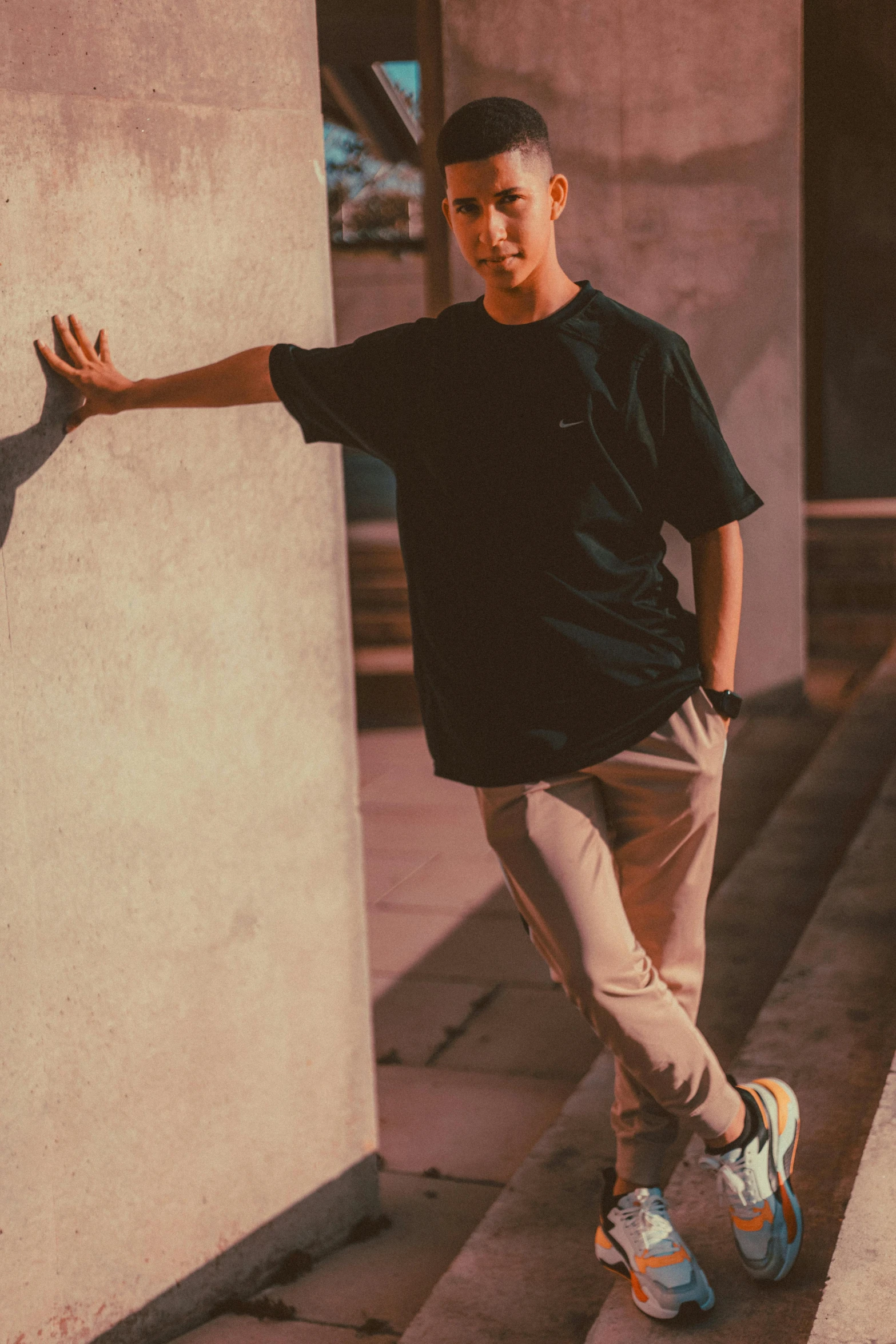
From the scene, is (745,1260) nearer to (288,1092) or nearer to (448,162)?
(288,1092)

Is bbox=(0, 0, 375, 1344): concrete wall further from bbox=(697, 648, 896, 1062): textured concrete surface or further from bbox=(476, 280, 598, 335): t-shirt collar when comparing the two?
bbox=(697, 648, 896, 1062): textured concrete surface

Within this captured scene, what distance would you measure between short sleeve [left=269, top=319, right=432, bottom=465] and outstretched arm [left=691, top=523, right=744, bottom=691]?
0.49 meters

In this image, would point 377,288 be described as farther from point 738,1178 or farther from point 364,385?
point 738,1178

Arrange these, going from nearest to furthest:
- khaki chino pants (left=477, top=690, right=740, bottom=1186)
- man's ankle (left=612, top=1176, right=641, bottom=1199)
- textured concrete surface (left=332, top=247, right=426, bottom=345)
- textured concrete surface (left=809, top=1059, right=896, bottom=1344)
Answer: textured concrete surface (left=809, top=1059, right=896, bottom=1344) → khaki chino pants (left=477, top=690, right=740, bottom=1186) → man's ankle (left=612, top=1176, right=641, bottom=1199) → textured concrete surface (left=332, top=247, right=426, bottom=345)

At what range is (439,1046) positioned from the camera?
12.9ft

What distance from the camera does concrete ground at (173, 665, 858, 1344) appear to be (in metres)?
2.79

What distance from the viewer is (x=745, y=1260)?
7.44ft

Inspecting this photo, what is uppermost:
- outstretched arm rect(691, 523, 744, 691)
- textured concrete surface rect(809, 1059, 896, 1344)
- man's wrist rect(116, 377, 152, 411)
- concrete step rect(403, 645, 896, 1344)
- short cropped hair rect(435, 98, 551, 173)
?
short cropped hair rect(435, 98, 551, 173)

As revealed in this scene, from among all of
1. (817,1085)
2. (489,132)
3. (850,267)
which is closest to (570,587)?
(489,132)

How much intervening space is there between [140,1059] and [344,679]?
0.82m

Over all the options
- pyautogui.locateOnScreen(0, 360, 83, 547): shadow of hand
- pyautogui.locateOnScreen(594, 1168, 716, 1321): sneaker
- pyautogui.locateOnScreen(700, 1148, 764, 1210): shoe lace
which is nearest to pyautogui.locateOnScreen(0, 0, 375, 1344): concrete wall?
pyautogui.locateOnScreen(0, 360, 83, 547): shadow of hand

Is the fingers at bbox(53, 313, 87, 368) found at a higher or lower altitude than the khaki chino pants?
higher

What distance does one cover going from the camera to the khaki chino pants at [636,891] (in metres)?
2.08

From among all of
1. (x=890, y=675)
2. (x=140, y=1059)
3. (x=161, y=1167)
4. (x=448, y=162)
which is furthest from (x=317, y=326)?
(x=890, y=675)
